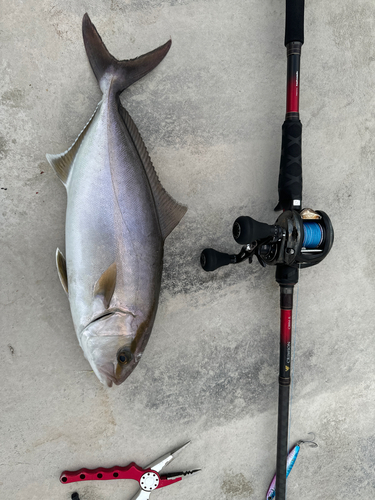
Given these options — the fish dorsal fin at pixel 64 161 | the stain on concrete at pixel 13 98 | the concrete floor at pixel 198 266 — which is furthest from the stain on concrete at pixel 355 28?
the stain on concrete at pixel 13 98

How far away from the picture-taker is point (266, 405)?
190 cm

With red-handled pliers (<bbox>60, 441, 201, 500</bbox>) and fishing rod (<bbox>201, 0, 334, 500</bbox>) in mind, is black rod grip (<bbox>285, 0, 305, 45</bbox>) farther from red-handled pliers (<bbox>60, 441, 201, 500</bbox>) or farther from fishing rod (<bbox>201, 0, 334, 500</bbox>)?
red-handled pliers (<bbox>60, 441, 201, 500</bbox>)

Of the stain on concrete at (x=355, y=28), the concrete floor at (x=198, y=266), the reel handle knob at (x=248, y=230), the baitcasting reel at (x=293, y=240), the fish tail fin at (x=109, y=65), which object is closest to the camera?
the reel handle knob at (x=248, y=230)

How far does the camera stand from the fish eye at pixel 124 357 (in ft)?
4.72

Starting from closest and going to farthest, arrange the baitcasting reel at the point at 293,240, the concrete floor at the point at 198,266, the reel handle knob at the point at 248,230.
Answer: the reel handle knob at the point at 248,230 → the baitcasting reel at the point at 293,240 → the concrete floor at the point at 198,266

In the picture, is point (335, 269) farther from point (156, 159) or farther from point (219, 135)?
point (156, 159)

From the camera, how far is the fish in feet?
4.48

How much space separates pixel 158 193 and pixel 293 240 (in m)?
0.64

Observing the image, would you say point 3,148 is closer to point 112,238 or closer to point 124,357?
point 112,238

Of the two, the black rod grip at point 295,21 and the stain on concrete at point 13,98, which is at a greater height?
the black rod grip at point 295,21

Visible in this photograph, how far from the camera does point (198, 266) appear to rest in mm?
1791

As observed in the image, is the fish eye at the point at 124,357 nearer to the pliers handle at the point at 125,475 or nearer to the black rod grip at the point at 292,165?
the pliers handle at the point at 125,475

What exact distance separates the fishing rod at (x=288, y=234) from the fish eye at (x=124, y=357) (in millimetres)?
534

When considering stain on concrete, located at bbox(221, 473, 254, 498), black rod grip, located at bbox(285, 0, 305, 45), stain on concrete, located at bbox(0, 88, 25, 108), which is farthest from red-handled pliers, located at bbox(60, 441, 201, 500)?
black rod grip, located at bbox(285, 0, 305, 45)
